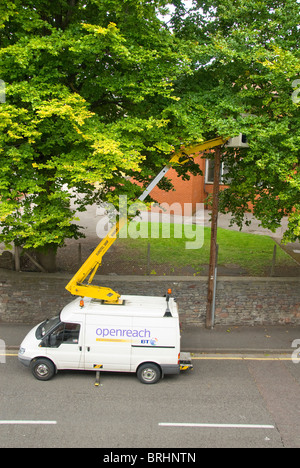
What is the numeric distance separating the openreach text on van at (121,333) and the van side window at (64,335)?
557 millimetres

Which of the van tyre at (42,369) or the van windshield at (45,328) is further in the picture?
the van windshield at (45,328)

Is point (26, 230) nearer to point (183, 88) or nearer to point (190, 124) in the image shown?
point (190, 124)

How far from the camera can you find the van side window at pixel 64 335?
8.77 m

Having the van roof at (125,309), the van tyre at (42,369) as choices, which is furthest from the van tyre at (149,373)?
the van tyre at (42,369)

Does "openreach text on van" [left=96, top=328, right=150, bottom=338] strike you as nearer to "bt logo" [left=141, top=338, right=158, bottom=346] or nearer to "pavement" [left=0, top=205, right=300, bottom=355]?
"bt logo" [left=141, top=338, right=158, bottom=346]

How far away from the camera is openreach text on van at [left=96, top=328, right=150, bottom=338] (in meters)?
8.70

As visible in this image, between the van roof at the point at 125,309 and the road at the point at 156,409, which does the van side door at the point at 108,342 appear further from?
the road at the point at 156,409

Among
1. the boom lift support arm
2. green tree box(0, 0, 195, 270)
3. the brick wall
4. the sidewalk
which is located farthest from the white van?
the brick wall

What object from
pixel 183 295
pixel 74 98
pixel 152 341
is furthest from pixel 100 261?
pixel 74 98

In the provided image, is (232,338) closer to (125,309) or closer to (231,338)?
(231,338)

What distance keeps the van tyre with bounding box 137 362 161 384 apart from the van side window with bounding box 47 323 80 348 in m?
1.70

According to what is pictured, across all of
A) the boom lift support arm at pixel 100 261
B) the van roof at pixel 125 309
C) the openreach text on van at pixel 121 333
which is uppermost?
the boom lift support arm at pixel 100 261

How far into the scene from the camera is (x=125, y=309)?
898 cm
